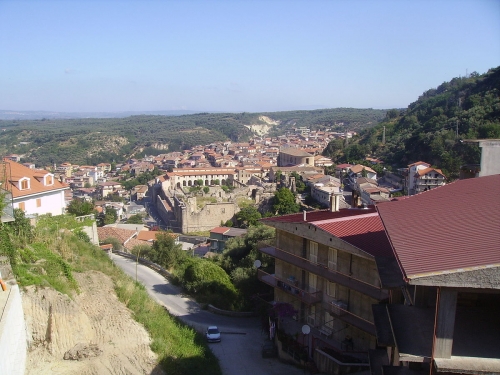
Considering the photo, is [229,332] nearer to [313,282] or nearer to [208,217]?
[313,282]

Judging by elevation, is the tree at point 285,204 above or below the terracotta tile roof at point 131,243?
below

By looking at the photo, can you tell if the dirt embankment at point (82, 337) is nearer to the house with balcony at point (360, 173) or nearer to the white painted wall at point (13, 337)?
the white painted wall at point (13, 337)

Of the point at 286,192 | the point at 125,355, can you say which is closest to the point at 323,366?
the point at 125,355

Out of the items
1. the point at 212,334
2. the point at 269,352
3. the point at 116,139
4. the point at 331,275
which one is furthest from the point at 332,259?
the point at 116,139

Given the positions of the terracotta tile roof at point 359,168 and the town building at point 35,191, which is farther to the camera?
the terracotta tile roof at point 359,168

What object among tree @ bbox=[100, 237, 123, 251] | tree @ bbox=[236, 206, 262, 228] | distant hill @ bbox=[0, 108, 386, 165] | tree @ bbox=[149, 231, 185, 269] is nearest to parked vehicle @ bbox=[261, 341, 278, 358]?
tree @ bbox=[149, 231, 185, 269]

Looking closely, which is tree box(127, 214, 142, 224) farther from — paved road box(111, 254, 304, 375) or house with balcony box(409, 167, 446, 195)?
house with balcony box(409, 167, 446, 195)

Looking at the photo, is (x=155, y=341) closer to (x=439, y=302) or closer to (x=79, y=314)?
(x=79, y=314)

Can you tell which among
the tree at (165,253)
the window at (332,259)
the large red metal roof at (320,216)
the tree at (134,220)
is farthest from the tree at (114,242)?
the tree at (134,220)
